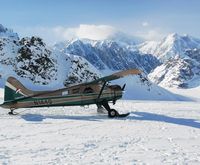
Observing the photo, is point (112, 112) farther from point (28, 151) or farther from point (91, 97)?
point (28, 151)

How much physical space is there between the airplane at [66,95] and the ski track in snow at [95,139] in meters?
0.73

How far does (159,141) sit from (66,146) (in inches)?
163

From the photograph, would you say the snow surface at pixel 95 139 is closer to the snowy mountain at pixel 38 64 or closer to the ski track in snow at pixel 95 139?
the ski track in snow at pixel 95 139

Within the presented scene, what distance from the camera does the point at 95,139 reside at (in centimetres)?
1528

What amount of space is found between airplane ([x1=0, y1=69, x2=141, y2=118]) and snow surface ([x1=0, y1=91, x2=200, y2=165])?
0.72 meters

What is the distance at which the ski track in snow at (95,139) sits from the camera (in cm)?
1220

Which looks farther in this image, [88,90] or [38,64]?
[38,64]

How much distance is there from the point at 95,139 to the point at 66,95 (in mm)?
7828

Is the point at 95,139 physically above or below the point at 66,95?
below

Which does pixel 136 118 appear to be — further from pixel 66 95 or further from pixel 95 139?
pixel 95 139

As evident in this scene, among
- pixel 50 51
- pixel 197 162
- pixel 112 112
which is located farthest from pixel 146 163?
pixel 50 51

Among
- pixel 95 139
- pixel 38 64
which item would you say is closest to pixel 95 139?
pixel 95 139

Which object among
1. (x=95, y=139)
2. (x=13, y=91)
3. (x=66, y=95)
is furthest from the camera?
(x=66, y=95)

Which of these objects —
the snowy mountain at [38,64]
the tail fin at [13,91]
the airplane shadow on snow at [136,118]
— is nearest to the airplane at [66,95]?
the tail fin at [13,91]
